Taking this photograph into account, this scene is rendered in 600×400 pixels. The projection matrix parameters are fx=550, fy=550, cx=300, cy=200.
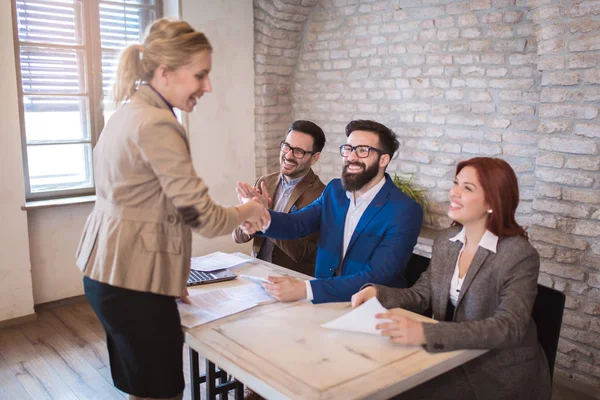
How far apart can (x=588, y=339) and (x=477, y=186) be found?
1.70 meters

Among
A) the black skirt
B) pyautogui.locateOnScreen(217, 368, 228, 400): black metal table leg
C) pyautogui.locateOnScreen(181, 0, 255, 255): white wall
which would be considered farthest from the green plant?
the black skirt

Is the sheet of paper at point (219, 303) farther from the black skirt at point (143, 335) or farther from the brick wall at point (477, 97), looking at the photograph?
the brick wall at point (477, 97)

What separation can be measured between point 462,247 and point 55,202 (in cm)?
317

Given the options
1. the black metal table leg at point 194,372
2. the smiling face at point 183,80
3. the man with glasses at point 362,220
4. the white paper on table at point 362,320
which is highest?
the smiling face at point 183,80

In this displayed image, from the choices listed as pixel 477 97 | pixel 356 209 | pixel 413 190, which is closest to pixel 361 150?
pixel 356 209

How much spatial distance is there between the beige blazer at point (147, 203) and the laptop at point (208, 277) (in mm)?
603

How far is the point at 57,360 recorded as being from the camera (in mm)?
3377

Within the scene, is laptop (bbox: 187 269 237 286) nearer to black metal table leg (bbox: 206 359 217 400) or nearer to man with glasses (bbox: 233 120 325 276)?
black metal table leg (bbox: 206 359 217 400)

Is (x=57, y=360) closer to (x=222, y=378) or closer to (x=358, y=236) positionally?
(x=222, y=378)

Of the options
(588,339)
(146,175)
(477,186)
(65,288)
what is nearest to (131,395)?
(146,175)

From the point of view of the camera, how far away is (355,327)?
5.61ft

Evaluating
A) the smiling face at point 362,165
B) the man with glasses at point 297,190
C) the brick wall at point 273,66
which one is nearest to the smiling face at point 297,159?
the man with glasses at point 297,190

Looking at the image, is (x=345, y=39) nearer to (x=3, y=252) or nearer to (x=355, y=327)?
(x=3, y=252)

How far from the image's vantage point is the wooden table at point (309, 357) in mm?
1406
